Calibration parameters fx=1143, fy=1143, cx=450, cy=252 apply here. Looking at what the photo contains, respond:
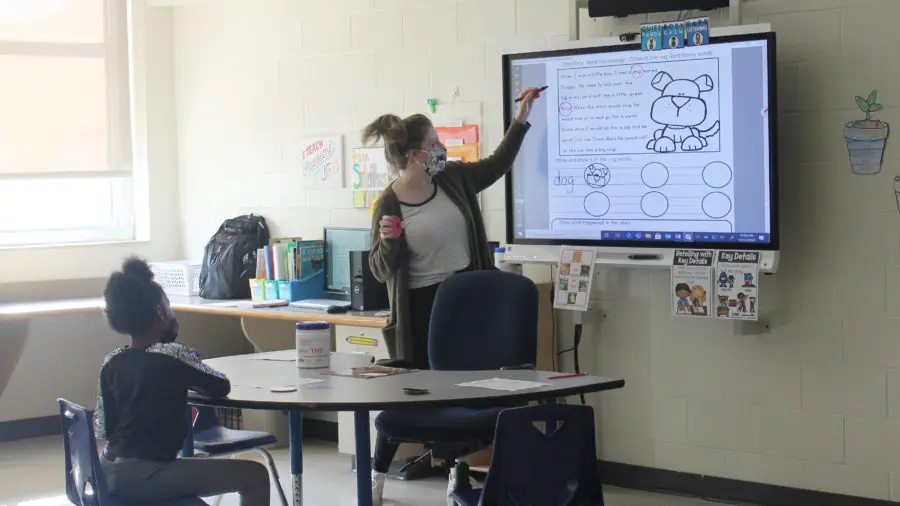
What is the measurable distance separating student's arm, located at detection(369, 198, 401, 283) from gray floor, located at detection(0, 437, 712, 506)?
102 centimetres

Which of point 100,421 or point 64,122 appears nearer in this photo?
point 100,421

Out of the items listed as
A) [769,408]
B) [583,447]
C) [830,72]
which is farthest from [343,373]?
[830,72]

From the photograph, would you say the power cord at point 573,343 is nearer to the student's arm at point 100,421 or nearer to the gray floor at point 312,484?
the gray floor at point 312,484

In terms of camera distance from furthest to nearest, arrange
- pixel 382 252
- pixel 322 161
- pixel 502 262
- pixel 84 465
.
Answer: pixel 322 161 < pixel 502 262 < pixel 382 252 < pixel 84 465

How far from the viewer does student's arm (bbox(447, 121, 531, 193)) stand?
14.8ft

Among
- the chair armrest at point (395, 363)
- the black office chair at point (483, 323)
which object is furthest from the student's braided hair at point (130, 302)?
the black office chair at point (483, 323)

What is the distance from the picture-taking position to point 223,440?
3.78 meters

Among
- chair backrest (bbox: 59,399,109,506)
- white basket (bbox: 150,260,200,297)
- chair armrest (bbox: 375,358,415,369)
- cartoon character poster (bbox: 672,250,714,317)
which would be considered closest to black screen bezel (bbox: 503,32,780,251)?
cartoon character poster (bbox: 672,250,714,317)

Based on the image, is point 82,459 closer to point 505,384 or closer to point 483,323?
point 505,384

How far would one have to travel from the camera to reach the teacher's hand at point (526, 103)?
4559 mm

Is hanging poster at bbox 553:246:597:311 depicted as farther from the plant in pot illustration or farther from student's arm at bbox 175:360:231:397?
student's arm at bbox 175:360:231:397

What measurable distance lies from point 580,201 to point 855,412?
4.30ft

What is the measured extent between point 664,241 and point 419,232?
94cm

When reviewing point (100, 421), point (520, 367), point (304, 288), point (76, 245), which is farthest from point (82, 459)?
point (76, 245)
